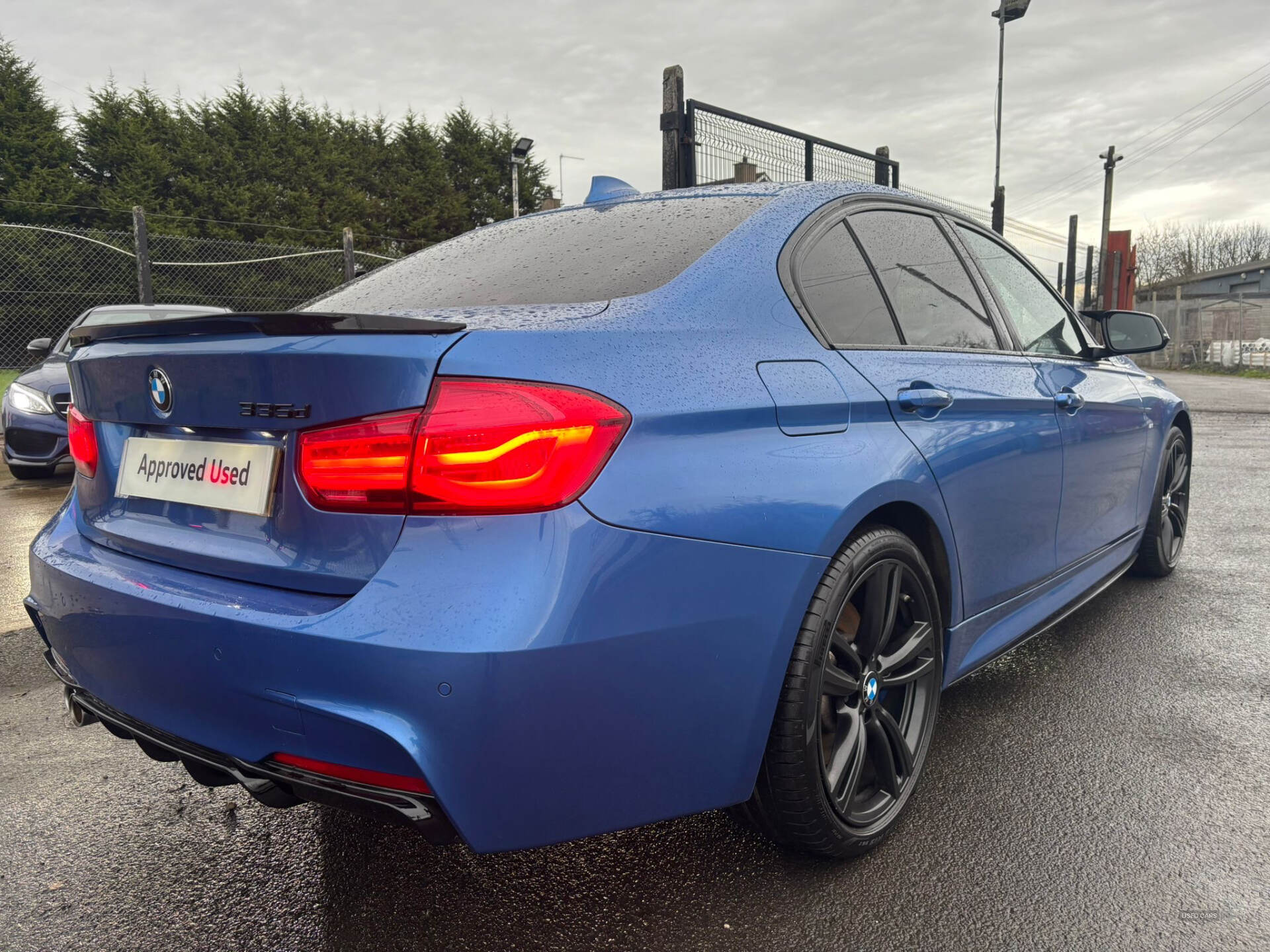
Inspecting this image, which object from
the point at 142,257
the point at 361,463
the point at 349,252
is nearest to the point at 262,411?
the point at 361,463

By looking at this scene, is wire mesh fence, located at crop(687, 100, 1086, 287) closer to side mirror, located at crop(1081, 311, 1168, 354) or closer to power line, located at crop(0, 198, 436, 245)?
side mirror, located at crop(1081, 311, 1168, 354)

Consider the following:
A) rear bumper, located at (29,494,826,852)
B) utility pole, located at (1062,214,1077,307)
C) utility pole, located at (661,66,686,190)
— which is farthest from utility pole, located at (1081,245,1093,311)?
rear bumper, located at (29,494,826,852)

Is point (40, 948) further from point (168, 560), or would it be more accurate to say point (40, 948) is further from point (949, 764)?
point (949, 764)

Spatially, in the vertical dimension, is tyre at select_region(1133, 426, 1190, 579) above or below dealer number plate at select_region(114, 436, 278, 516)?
below

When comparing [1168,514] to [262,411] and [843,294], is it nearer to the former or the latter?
[843,294]

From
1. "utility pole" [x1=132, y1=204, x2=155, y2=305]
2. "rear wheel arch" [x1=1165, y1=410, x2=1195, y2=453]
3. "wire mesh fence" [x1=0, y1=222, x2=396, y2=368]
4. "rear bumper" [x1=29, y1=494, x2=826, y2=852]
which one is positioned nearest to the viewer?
"rear bumper" [x1=29, y1=494, x2=826, y2=852]

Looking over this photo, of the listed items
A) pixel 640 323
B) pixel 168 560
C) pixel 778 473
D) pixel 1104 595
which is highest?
pixel 640 323

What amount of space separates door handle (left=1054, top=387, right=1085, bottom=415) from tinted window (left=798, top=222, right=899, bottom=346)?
0.86 m

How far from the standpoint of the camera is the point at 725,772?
5.50 ft

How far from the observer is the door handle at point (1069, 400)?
9.36 feet

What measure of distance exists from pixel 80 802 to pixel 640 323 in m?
1.85

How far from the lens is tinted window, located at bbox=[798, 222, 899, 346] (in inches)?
81.0

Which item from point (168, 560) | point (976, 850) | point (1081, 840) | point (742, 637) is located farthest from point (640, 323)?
point (1081, 840)

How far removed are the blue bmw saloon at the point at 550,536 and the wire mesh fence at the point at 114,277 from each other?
1201 centimetres
